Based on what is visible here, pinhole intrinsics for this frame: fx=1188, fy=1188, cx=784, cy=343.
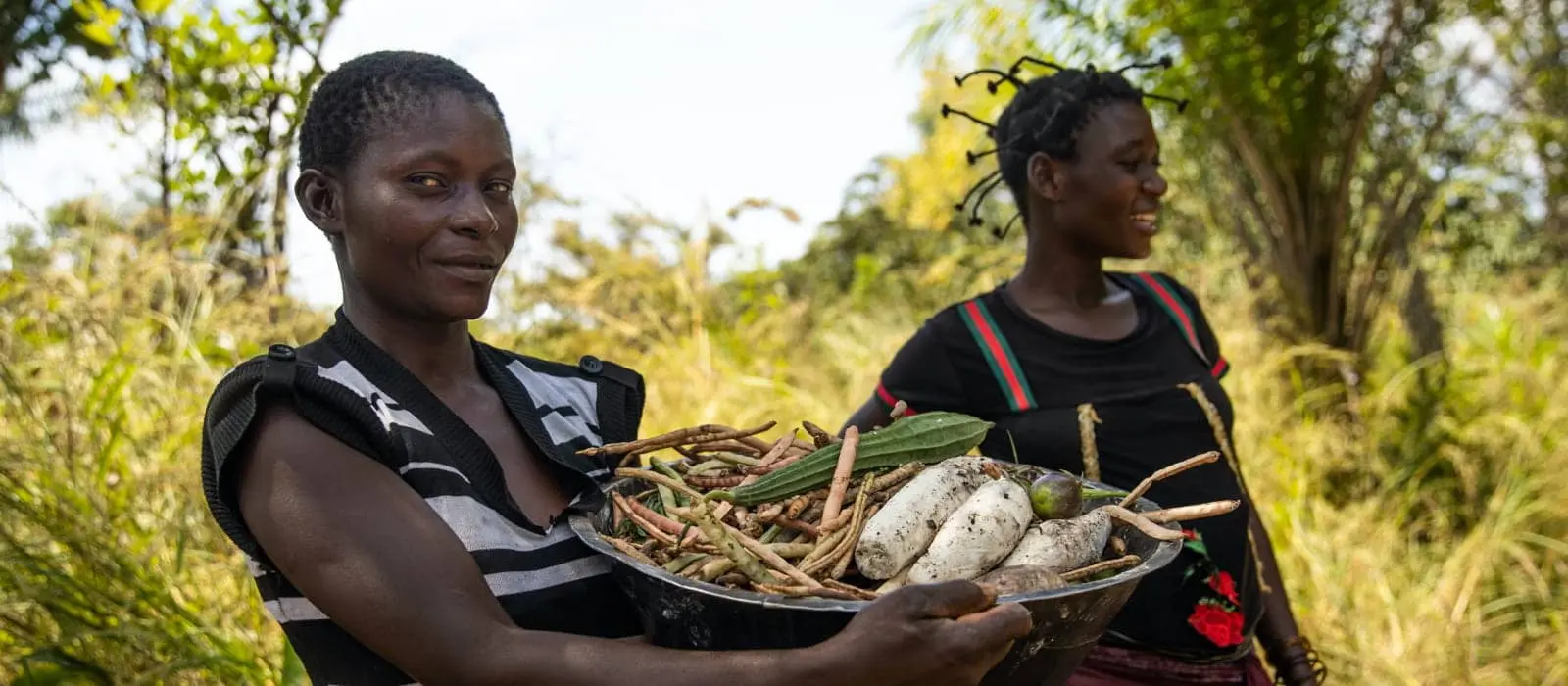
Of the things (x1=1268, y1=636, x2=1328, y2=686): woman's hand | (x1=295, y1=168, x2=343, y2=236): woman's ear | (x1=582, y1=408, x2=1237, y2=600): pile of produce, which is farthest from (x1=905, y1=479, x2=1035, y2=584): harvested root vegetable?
(x1=1268, y1=636, x2=1328, y2=686): woman's hand

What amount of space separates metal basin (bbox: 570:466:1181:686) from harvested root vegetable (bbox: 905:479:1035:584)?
116 mm

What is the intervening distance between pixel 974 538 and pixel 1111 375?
1.17 m

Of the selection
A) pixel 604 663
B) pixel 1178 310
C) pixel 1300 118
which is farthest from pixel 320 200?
pixel 1300 118

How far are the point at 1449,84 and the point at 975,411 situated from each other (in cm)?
534

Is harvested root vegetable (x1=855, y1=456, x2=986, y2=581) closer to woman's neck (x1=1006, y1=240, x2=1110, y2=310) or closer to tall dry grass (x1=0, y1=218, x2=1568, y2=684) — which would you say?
woman's neck (x1=1006, y1=240, x2=1110, y2=310)

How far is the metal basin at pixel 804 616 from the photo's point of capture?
117cm

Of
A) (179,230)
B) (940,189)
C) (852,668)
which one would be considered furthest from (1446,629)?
(940,189)

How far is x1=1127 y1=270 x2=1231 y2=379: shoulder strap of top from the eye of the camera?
2.54 m

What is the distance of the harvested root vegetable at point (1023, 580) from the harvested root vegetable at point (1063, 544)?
26 millimetres

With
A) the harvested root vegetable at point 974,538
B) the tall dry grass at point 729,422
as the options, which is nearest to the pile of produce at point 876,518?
the harvested root vegetable at point 974,538

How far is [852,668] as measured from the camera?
110cm

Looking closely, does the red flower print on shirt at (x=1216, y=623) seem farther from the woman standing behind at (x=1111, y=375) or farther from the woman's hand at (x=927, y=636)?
the woman's hand at (x=927, y=636)

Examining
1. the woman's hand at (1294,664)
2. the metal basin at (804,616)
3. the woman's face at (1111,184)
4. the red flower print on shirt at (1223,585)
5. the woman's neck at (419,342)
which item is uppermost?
the woman's face at (1111,184)

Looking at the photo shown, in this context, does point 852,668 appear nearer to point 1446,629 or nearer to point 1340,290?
point 1446,629
